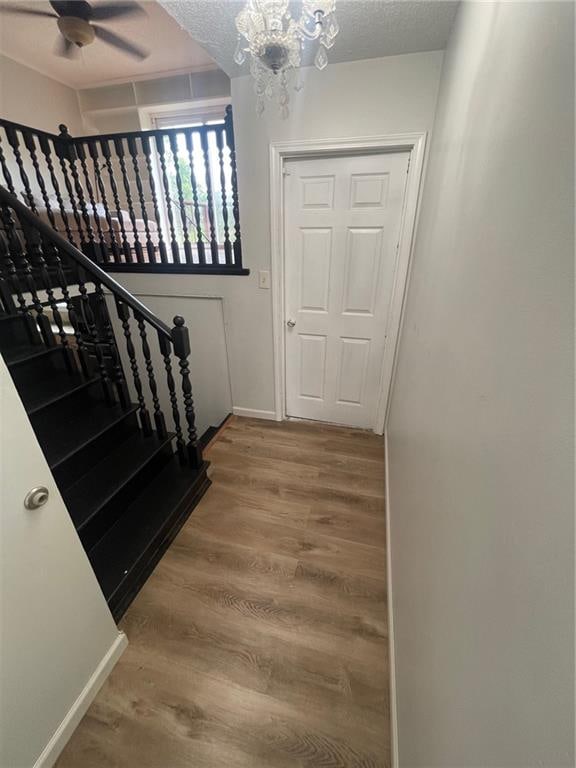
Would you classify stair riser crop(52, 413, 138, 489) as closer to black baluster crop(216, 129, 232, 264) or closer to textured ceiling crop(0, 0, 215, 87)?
black baluster crop(216, 129, 232, 264)

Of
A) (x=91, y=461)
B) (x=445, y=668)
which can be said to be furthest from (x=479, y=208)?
(x=91, y=461)

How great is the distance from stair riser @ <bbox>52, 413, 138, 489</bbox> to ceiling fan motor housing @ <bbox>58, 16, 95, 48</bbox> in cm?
297

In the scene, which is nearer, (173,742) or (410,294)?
(173,742)

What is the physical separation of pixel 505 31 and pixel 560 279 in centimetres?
75

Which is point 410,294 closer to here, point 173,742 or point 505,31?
point 505,31

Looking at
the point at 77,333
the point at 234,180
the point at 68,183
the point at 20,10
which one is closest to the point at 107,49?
the point at 20,10

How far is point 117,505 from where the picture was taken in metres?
1.58

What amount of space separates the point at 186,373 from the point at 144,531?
87cm

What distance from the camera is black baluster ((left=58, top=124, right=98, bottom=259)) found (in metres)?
2.33

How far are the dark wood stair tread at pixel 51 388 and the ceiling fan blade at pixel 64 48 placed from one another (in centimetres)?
300

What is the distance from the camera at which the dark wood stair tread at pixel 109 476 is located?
1.41 meters

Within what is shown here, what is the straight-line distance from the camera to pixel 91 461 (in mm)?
1660

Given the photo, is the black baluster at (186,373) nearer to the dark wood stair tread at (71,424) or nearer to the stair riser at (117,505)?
the stair riser at (117,505)

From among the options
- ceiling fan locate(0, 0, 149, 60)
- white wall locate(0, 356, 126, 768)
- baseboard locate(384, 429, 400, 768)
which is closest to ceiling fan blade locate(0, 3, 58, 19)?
ceiling fan locate(0, 0, 149, 60)
